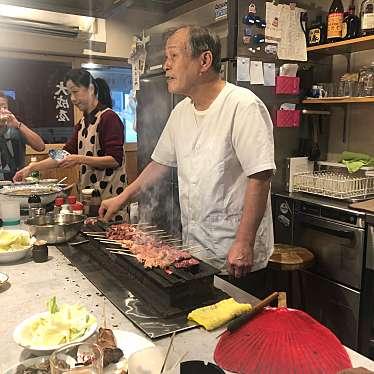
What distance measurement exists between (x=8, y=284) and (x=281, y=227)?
1814 mm

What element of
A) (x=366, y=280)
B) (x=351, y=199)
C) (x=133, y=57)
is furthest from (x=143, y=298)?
(x=133, y=57)

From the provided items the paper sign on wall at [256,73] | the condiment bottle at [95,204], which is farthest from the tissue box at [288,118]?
the condiment bottle at [95,204]

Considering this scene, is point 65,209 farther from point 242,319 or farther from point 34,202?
point 242,319

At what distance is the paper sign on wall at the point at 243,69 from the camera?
2.59 m

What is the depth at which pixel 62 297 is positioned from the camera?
1260 mm

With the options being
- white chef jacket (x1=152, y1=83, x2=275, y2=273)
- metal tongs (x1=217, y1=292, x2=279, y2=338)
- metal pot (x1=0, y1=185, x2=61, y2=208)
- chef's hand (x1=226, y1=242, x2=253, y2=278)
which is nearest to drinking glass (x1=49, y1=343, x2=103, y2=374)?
metal tongs (x1=217, y1=292, x2=279, y2=338)

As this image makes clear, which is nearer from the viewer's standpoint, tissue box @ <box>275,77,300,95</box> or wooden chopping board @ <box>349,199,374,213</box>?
wooden chopping board @ <box>349,199,374,213</box>

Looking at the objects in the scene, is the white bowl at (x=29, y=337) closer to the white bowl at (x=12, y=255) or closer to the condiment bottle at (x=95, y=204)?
the white bowl at (x=12, y=255)

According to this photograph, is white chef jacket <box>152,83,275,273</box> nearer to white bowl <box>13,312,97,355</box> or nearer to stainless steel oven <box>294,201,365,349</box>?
stainless steel oven <box>294,201,365,349</box>

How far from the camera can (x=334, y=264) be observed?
2.39 metres

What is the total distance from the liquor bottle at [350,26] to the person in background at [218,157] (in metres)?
1.26

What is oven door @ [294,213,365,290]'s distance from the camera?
2229 mm

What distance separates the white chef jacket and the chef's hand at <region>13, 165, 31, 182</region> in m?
1.23

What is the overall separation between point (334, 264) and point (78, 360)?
1.95m
